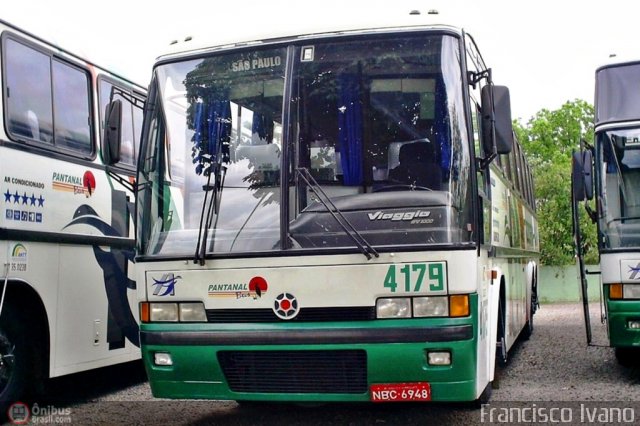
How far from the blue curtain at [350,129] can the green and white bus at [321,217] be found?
11 millimetres

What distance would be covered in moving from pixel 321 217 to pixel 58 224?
301 centimetres

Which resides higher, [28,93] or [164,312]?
[28,93]

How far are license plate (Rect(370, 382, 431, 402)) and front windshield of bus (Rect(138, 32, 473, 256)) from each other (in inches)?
37.6

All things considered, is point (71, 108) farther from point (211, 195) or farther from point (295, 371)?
point (295, 371)

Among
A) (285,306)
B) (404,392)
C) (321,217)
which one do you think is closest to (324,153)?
(321,217)

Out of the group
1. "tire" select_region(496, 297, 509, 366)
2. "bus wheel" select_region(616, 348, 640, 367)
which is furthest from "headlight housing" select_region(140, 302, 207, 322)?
"bus wheel" select_region(616, 348, 640, 367)

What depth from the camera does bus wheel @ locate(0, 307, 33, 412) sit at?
7.21m

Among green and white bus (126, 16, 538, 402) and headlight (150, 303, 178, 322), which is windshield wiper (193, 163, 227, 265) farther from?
headlight (150, 303, 178, 322)

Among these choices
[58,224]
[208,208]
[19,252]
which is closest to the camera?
[208,208]

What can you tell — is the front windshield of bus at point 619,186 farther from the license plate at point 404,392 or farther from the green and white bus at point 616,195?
the license plate at point 404,392

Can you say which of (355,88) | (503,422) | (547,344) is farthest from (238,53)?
(547,344)

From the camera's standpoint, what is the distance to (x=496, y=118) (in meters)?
6.32

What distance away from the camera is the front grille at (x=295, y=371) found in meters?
5.80

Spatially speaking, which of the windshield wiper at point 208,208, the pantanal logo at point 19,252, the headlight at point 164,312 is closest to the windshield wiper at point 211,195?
the windshield wiper at point 208,208
